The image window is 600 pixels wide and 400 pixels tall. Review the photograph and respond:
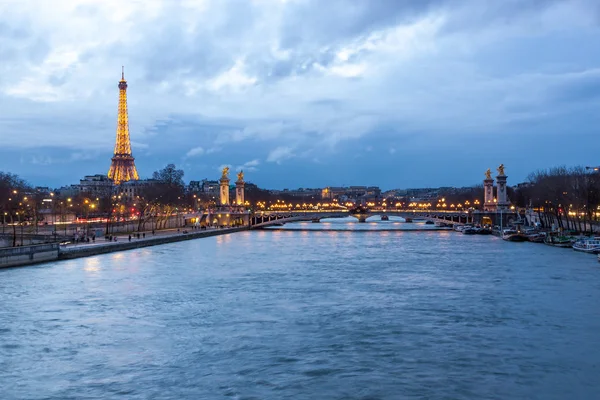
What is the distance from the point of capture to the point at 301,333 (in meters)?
16.0

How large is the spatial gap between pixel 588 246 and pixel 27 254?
1058 inches

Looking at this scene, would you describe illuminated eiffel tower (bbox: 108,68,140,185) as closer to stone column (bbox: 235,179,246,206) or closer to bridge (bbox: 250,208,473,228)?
stone column (bbox: 235,179,246,206)

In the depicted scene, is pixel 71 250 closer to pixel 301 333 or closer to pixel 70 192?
pixel 301 333

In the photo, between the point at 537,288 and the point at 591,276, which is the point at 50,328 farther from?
the point at 591,276

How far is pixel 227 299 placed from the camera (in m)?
21.2

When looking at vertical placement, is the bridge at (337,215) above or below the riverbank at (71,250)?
above

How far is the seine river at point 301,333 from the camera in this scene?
→ 478 inches

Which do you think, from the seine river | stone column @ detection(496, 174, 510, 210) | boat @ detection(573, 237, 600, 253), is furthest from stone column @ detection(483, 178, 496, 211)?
the seine river

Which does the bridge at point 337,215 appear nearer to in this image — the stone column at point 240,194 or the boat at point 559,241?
the stone column at point 240,194

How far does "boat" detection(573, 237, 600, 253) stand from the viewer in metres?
35.7

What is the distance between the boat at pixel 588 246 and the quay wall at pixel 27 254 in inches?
1017

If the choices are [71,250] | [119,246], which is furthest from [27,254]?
[119,246]

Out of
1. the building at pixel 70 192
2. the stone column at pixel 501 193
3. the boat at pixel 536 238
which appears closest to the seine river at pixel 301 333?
the boat at pixel 536 238

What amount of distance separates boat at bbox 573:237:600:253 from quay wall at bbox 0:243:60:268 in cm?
2584
